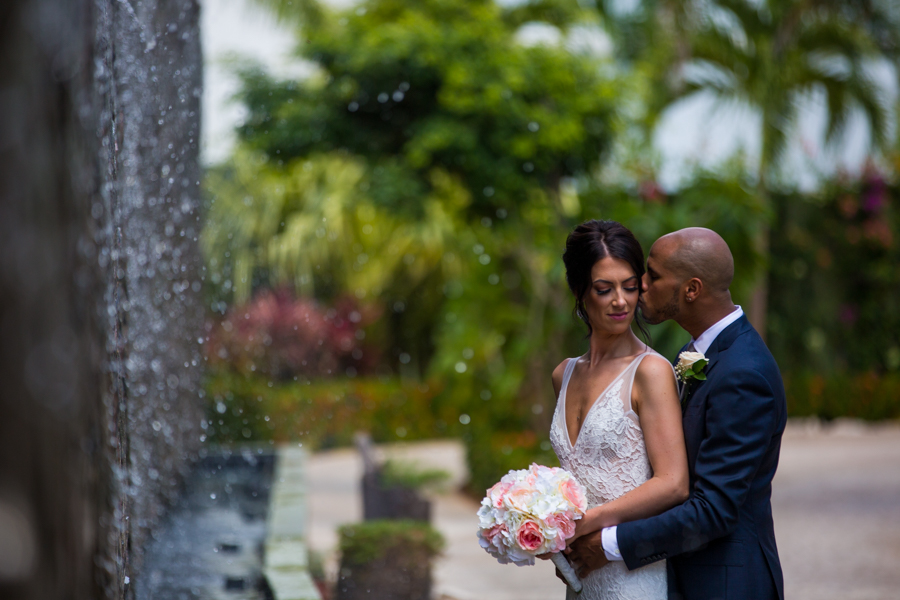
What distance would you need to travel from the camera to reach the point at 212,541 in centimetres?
475

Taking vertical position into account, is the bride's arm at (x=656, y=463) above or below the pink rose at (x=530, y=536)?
above

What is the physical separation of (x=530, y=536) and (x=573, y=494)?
0.15m

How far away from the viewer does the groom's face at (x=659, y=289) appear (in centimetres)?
203

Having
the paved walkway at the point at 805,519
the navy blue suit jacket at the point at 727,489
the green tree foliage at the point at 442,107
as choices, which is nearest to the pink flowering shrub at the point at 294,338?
the paved walkway at the point at 805,519

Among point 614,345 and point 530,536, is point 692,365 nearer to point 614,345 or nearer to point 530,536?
point 614,345

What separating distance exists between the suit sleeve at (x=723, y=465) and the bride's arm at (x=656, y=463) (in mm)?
41

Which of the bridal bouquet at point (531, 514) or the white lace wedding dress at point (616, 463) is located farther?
the white lace wedding dress at point (616, 463)

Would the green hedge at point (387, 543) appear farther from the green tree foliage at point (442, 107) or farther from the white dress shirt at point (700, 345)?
the green tree foliage at point (442, 107)

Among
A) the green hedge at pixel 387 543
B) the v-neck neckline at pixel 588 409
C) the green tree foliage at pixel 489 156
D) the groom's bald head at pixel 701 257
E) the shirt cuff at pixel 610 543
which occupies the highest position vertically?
the green tree foliage at pixel 489 156

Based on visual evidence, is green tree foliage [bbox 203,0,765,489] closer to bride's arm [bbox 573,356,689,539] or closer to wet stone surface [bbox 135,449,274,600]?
wet stone surface [bbox 135,449,274,600]

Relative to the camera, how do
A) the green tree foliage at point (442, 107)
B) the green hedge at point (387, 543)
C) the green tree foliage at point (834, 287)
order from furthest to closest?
the green tree foliage at point (834, 287) → the green tree foliage at point (442, 107) → the green hedge at point (387, 543)

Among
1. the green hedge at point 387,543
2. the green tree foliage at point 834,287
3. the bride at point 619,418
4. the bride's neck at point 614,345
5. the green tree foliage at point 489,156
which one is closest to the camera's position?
the bride at point 619,418

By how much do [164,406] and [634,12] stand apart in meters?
9.36

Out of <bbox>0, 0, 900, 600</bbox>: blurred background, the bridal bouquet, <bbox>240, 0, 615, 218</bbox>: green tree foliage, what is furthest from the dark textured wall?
<bbox>240, 0, 615, 218</bbox>: green tree foliage
